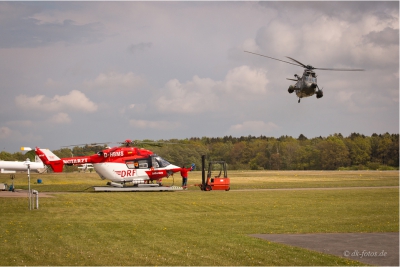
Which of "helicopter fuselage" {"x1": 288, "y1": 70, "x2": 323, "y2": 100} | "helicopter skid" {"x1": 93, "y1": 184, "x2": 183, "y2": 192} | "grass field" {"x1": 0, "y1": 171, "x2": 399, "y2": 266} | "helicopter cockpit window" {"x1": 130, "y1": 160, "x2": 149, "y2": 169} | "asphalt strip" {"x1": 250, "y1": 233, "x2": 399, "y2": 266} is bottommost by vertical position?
"asphalt strip" {"x1": 250, "y1": 233, "x2": 399, "y2": 266}

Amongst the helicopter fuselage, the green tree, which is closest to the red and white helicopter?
the helicopter fuselage

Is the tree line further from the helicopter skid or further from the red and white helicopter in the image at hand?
the helicopter skid

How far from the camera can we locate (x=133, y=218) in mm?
21406

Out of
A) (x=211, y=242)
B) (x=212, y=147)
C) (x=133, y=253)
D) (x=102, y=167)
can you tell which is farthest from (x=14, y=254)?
(x=212, y=147)

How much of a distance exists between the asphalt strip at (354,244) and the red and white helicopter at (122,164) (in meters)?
23.8

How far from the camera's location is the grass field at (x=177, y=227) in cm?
1328

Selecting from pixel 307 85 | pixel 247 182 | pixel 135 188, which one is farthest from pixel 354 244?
pixel 247 182

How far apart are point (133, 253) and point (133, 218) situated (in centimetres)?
774

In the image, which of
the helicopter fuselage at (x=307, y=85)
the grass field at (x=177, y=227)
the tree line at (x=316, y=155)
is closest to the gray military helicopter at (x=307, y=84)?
the helicopter fuselage at (x=307, y=85)

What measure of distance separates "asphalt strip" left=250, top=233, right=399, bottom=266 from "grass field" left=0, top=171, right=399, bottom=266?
2.02 feet

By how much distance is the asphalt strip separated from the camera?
13.3m

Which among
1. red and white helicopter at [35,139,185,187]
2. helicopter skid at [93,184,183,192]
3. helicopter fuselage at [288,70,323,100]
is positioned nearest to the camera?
helicopter fuselage at [288,70,323,100]

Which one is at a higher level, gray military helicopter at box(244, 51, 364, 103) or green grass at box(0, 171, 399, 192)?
gray military helicopter at box(244, 51, 364, 103)

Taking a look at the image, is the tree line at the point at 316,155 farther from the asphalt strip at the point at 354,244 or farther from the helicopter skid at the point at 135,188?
the asphalt strip at the point at 354,244
